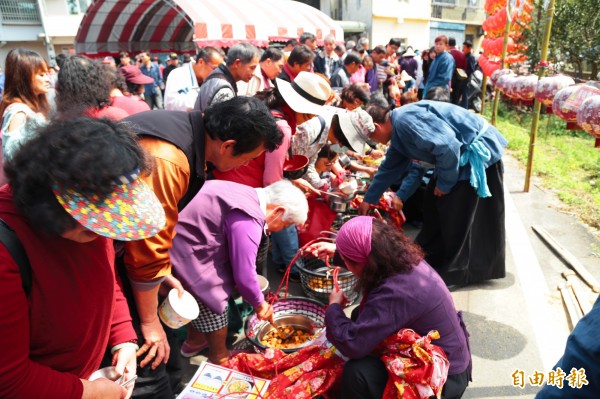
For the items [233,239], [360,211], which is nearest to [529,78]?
[360,211]

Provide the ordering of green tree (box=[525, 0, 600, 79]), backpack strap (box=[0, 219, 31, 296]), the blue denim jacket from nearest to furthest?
backpack strap (box=[0, 219, 31, 296]) → the blue denim jacket → green tree (box=[525, 0, 600, 79])

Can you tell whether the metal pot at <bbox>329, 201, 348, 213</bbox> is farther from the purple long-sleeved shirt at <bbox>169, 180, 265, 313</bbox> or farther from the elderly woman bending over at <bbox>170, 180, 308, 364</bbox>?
the purple long-sleeved shirt at <bbox>169, 180, 265, 313</bbox>

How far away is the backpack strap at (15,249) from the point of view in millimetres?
1053

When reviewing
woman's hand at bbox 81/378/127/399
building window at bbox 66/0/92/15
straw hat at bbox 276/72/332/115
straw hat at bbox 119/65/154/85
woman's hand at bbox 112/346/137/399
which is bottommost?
woman's hand at bbox 112/346/137/399

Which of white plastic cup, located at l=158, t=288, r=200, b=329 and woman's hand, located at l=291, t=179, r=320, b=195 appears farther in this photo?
woman's hand, located at l=291, t=179, r=320, b=195

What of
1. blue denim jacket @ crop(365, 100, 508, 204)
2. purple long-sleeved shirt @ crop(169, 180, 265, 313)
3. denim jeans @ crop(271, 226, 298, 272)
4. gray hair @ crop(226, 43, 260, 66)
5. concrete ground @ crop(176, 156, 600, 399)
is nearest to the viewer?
purple long-sleeved shirt @ crop(169, 180, 265, 313)

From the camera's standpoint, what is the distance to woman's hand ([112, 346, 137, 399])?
1.60 metres

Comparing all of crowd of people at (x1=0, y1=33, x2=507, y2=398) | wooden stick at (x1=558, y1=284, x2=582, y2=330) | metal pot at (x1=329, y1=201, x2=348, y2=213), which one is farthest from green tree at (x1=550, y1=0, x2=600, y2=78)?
metal pot at (x1=329, y1=201, x2=348, y2=213)

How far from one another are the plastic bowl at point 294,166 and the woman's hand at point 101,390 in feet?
7.27

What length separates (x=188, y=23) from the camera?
17.6 metres

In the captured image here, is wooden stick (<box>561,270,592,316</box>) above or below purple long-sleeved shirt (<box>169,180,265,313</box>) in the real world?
below

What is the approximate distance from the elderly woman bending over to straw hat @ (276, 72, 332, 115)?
1052 millimetres

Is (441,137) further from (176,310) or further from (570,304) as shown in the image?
(176,310)

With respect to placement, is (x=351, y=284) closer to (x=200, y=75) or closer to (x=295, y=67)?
(x=295, y=67)
